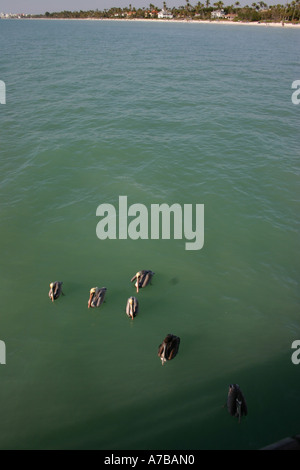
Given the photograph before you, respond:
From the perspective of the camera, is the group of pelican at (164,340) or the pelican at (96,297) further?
the pelican at (96,297)

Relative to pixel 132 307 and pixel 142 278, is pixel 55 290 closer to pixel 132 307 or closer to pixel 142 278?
pixel 132 307

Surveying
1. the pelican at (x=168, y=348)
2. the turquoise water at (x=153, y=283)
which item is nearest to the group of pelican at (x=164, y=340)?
the pelican at (x=168, y=348)

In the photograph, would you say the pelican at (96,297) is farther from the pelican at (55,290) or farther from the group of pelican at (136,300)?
the pelican at (55,290)

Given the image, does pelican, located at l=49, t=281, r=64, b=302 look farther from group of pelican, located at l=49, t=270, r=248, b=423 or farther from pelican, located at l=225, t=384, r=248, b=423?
pelican, located at l=225, t=384, r=248, b=423

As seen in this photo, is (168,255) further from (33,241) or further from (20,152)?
(20,152)

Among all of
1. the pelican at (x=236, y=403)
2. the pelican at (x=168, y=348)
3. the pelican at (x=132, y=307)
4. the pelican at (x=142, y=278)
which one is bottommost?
the pelican at (x=236, y=403)

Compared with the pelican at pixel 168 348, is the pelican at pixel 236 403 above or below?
below
